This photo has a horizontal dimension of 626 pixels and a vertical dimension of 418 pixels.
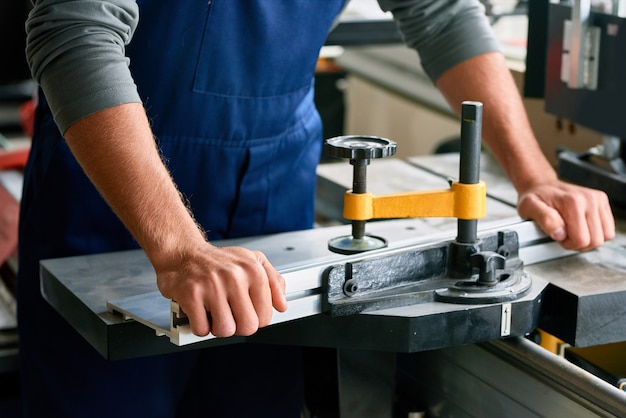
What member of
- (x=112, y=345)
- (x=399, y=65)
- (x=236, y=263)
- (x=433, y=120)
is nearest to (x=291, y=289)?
(x=236, y=263)

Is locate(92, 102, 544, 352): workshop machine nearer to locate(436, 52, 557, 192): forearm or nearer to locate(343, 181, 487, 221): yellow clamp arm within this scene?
locate(343, 181, 487, 221): yellow clamp arm

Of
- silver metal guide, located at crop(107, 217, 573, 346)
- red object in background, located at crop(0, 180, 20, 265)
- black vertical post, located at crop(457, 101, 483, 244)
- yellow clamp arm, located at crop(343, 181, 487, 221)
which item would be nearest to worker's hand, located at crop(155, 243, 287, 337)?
silver metal guide, located at crop(107, 217, 573, 346)

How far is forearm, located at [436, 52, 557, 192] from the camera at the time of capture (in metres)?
1.56

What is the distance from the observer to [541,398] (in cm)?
119

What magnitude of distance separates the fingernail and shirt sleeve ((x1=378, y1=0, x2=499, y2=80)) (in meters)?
0.40

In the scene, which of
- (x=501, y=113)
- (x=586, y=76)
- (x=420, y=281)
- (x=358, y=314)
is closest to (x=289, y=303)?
(x=358, y=314)

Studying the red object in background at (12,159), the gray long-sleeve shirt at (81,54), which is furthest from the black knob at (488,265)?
the red object in background at (12,159)

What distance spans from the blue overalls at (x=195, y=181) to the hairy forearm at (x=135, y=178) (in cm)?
29

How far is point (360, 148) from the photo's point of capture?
3.88 feet

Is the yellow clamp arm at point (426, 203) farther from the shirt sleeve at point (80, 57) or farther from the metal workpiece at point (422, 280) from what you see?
the shirt sleeve at point (80, 57)

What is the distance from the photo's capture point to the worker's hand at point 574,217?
4.58 feet

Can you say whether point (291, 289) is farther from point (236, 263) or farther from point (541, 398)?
point (541, 398)

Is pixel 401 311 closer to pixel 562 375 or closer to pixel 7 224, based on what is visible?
pixel 562 375

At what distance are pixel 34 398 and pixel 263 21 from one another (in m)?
0.70
